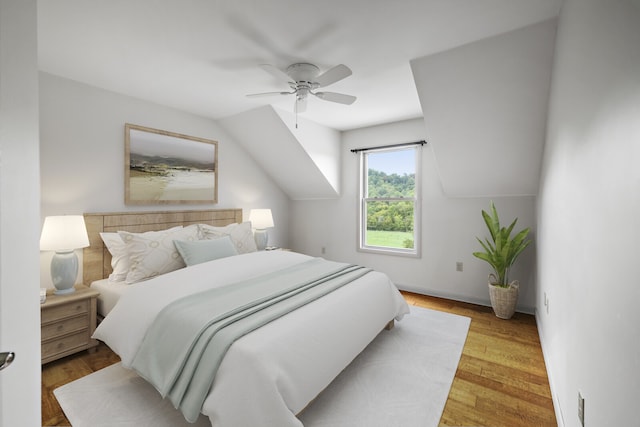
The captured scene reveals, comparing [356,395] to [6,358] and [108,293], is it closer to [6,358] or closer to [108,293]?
[6,358]

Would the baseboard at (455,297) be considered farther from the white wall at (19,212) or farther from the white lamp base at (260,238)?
the white wall at (19,212)

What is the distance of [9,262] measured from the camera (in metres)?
0.89

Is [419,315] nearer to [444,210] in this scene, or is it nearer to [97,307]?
[444,210]

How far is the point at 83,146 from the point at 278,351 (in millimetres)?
2865

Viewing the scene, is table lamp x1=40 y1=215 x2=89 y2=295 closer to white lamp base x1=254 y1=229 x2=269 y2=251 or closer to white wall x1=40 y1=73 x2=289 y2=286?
white wall x1=40 y1=73 x2=289 y2=286

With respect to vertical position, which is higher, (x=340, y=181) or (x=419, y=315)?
(x=340, y=181)

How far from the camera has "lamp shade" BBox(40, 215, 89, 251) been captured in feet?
8.02

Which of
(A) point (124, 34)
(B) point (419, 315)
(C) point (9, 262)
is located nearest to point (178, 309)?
(C) point (9, 262)

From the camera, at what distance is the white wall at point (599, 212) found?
0.82m

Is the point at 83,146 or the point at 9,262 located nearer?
the point at 9,262

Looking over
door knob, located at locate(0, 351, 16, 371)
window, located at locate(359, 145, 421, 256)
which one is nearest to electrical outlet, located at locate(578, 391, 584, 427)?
door knob, located at locate(0, 351, 16, 371)

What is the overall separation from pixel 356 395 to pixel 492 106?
262 cm

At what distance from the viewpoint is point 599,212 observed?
109cm

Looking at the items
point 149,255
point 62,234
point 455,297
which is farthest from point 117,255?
point 455,297
